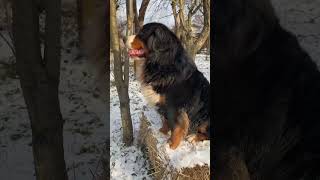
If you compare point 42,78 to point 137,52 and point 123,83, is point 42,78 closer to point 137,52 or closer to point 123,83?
point 137,52

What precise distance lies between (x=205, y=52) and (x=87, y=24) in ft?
2.22

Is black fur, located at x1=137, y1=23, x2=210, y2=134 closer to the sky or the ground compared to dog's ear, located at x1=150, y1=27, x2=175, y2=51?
closer to the ground

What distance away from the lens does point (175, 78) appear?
167cm

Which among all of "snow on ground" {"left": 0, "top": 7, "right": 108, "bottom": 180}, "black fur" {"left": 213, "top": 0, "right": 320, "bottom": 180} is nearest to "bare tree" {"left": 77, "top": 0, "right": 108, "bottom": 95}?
"snow on ground" {"left": 0, "top": 7, "right": 108, "bottom": 180}

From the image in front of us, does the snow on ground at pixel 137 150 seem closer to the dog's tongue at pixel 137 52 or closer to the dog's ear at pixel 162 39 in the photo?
the dog's ear at pixel 162 39

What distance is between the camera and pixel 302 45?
37.0 inches

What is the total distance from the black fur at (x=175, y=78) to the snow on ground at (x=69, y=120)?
1.90 feet

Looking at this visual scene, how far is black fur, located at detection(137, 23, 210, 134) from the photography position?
161cm

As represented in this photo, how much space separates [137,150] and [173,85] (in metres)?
0.37

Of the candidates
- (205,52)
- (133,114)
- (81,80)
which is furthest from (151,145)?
(81,80)

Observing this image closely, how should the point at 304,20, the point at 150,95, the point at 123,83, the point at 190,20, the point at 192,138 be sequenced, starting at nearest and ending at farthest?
the point at 304,20
the point at 190,20
the point at 192,138
the point at 150,95
the point at 123,83

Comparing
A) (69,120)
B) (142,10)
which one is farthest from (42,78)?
(142,10)

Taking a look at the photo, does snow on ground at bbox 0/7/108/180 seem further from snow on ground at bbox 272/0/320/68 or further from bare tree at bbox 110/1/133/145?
bare tree at bbox 110/1/133/145

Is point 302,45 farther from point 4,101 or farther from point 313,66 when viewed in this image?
point 4,101
